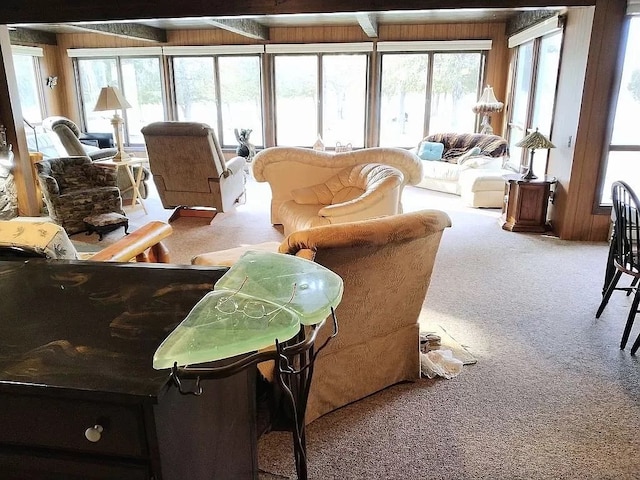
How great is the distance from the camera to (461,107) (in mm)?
8633

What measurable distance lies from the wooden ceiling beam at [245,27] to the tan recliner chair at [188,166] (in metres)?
2.05

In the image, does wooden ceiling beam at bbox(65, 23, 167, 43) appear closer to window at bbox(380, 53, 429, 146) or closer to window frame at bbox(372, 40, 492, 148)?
window frame at bbox(372, 40, 492, 148)

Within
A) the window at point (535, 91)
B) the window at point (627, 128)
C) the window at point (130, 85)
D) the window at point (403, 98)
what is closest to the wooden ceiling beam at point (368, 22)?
the window at point (403, 98)

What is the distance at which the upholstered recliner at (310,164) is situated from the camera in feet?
14.9

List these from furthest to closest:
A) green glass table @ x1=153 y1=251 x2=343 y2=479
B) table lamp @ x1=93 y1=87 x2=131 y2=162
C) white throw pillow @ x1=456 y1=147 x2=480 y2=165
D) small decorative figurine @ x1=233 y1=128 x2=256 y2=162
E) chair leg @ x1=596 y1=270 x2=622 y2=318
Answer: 1. small decorative figurine @ x1=233 y1=128 x2=256 y2=162
2. white throw pillow @ x1=456 y1=147 x2=480 y2=165
3. table lamp @ x1=93 y1=87 x2=131 y2=162
4. chair leg @ x1=596 y1=270 x2=622 y2=318
5. green glass table @ x1=153 y1=251 x2=343 y2=479

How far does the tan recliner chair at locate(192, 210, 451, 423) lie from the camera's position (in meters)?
1.84

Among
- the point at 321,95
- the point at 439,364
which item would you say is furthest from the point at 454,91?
the point at 439,364

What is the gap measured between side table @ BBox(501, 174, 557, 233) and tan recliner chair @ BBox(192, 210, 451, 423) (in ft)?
10.7

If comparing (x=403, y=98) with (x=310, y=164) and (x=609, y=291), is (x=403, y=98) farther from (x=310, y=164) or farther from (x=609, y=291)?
(x=609, y=291)

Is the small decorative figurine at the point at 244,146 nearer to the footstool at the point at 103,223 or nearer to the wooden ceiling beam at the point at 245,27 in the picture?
the wooden ceiling beam at the point at 245,27

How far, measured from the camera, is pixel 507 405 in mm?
2324

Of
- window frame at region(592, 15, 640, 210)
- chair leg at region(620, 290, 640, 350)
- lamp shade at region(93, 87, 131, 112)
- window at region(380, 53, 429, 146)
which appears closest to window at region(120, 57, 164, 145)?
lamp shade at region(93, 87, 131, 112)

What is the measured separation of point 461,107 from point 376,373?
729 centimetres

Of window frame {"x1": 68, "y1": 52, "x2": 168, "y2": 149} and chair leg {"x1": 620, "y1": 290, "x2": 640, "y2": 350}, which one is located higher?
window frame {"x1": 68, "y1": 52, "x2": 168, "y2": 149}
